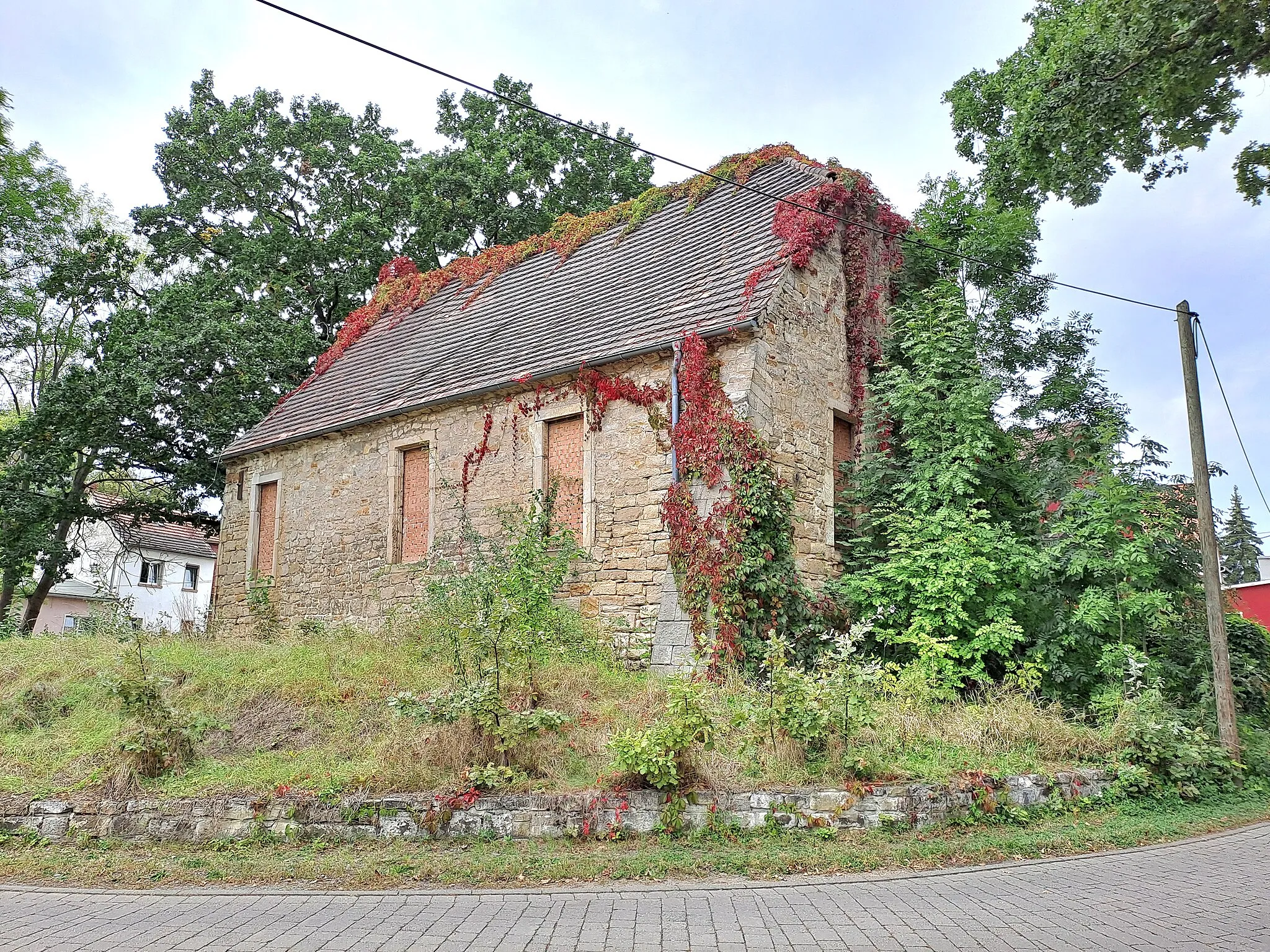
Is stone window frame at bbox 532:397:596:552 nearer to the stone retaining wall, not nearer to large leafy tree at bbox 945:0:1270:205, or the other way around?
the stone retaining wall

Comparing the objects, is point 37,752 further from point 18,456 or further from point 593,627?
point 18,456

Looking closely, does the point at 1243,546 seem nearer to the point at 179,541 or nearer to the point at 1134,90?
the point at 1134,90

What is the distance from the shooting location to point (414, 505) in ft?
48.5

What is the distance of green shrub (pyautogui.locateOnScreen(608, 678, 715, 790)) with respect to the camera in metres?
6.55

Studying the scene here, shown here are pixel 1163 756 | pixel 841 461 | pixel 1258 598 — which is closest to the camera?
pixel 1163 756

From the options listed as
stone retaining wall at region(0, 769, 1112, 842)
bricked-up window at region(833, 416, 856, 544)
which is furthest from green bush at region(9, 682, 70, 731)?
bricked-up window at region(833, 416, 856, 544)

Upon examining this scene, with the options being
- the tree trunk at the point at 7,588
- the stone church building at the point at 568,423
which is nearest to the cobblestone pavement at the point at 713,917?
the stone church building at the point at 568,423

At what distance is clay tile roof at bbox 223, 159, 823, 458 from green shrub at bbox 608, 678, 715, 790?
565 centimetres

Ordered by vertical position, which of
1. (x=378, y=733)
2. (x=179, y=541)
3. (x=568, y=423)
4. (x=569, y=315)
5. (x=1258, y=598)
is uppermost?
(x=569, y=315)

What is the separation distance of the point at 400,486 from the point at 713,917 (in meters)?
11.2

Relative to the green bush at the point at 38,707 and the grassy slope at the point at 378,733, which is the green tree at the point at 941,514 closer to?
the grassy slope at the point at 378,733

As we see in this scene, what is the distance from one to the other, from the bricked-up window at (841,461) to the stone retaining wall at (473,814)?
18.8ft

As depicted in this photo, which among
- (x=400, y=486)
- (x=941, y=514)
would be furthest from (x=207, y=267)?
(x=941, y=514)

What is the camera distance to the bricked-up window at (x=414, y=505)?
573 inches
